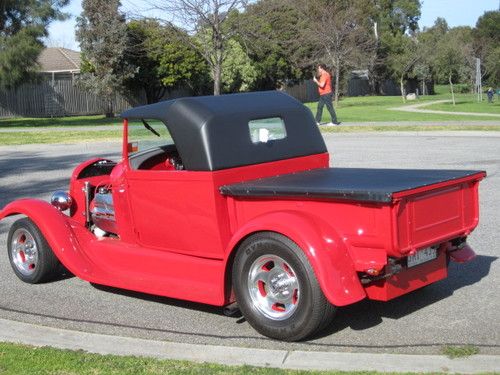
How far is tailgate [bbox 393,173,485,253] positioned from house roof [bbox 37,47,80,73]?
50524mm

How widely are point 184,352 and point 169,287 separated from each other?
2.86 ft

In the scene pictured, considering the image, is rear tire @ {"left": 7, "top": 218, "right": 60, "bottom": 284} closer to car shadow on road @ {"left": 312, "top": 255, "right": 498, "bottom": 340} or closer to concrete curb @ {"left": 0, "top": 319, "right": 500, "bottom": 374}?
concrete curb @ {"left": 0, "top": 319, "right": 500, "bottom": 374}

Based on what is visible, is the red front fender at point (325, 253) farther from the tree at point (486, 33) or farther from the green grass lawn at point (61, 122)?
the tree at point (486, 33)

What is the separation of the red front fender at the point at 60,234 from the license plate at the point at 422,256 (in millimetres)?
2647

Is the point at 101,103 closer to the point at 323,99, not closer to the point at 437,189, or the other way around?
the point at 323,99

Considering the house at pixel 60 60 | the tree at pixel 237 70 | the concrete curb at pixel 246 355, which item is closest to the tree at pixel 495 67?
the tree at pixel 237 70

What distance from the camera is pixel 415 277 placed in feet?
17.7

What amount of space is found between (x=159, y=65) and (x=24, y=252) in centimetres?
3819

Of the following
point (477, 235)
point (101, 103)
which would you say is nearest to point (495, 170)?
point (477, 235)

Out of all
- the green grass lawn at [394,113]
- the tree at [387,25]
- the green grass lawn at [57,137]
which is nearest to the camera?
the green grass lawn at [57,137]

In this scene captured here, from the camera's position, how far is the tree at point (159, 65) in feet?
139

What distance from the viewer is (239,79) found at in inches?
2025

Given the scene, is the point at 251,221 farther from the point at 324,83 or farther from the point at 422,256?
the point at 324,83

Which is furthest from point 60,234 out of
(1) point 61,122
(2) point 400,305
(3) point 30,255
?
(1) point 61,122
